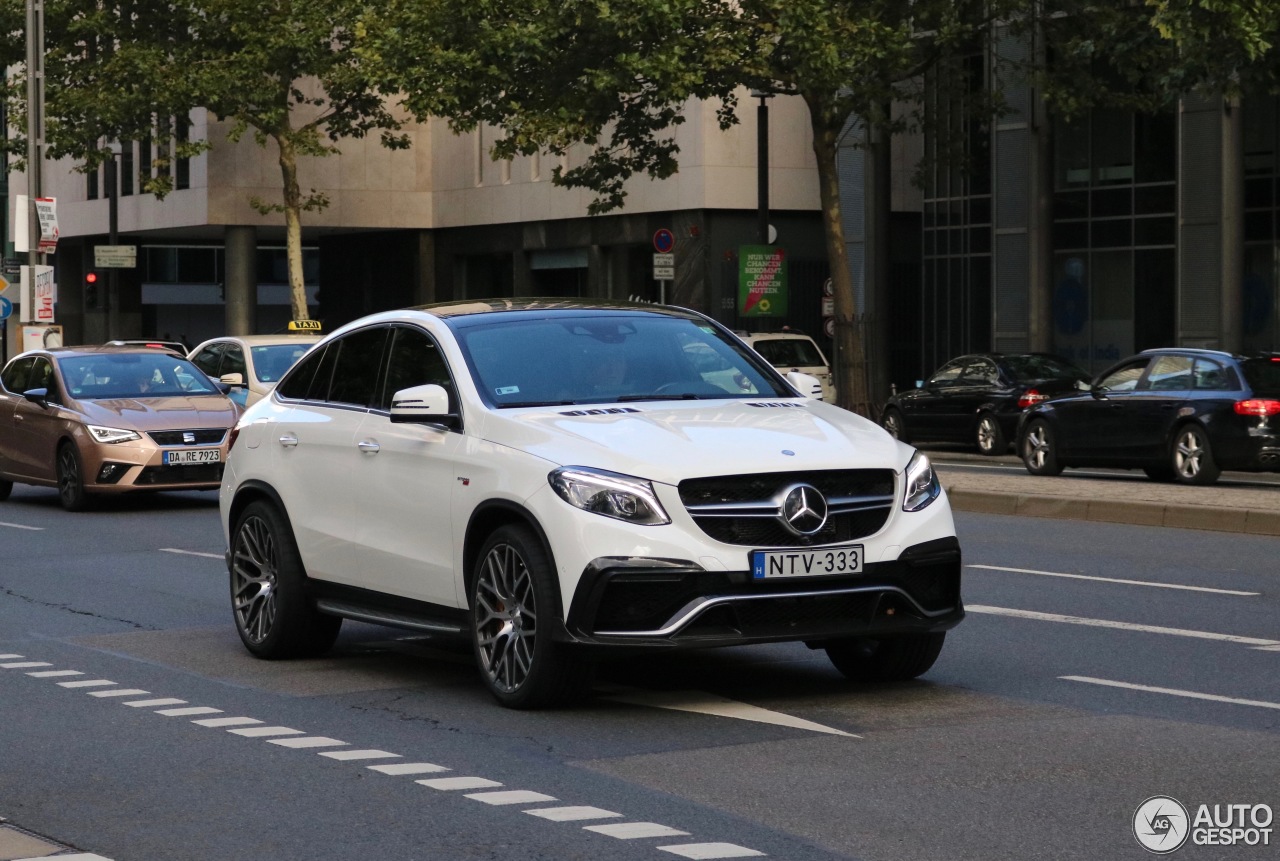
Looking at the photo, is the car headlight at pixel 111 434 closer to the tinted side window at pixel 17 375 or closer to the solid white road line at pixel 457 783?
the tinted side window at pixel 17 375

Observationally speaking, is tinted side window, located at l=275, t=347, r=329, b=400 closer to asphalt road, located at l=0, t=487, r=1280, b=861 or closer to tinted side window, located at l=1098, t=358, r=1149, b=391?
asphalt road, located at l=0, t=487, r=1280, b=861

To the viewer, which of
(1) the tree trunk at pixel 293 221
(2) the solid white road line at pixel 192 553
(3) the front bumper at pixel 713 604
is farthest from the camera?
(1) the tree trunk at pixel 293 221

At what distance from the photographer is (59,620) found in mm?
11992

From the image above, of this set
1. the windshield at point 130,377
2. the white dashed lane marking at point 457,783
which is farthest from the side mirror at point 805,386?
the windshield at point 130,377

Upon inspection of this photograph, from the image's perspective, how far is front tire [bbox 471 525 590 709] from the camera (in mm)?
8164

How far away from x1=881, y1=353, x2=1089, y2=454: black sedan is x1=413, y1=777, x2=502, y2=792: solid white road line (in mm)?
22459

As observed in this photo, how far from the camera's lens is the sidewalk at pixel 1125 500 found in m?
17.4

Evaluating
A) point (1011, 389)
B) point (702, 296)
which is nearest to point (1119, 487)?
point (1011, 389)

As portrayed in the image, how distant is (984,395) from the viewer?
3000 centimetres

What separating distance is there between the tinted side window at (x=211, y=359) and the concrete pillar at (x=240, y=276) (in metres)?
33.8

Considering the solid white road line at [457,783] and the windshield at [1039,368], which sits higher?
the windshield at [1039,368]

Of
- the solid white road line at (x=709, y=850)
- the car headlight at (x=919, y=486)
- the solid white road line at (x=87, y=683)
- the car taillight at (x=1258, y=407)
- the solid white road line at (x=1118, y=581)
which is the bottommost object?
the solid white road line at (x=1118, y=581)

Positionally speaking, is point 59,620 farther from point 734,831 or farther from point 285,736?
point 734,831

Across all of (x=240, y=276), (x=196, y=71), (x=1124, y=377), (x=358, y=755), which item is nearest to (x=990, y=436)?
(x=1124, y=377)
